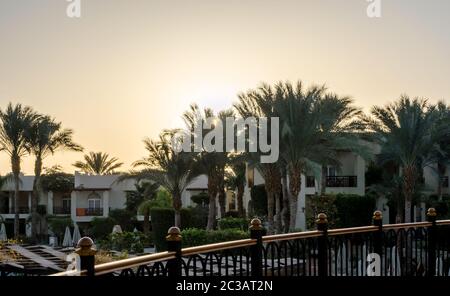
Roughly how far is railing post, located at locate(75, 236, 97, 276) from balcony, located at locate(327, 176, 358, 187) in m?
33.3

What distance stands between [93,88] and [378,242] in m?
11.2

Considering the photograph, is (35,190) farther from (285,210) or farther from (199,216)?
(285,210)

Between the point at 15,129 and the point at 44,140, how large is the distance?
1.73m

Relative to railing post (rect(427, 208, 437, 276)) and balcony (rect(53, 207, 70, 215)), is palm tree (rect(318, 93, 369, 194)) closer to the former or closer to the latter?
railing post (rect(427, 208, 437, 276))

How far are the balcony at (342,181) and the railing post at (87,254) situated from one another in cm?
3333

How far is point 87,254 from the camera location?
4316mm

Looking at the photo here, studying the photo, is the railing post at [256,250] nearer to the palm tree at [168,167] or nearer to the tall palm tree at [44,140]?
the palm tree at [168,167]

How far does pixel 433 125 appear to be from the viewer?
92.2ft

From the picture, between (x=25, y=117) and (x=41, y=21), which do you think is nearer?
(x=41, y=21)

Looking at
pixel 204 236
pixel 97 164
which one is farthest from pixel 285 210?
pixel 97 164

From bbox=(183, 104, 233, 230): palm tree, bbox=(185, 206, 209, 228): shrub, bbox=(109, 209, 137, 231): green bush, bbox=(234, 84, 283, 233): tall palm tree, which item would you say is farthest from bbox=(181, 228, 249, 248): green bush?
bbox=(109, 209, 137, 231): green bush

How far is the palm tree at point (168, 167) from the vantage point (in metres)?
30.7
